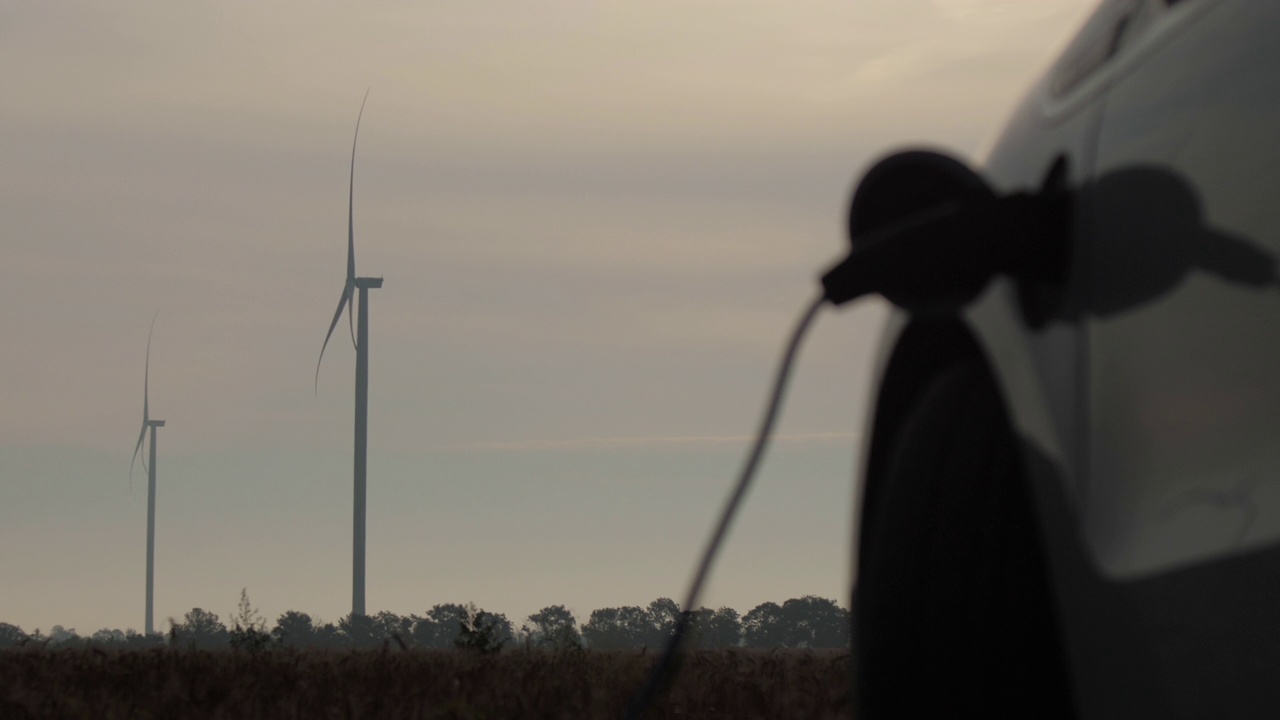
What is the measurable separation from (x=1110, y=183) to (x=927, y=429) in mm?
573

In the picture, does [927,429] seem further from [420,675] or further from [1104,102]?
[420,675]

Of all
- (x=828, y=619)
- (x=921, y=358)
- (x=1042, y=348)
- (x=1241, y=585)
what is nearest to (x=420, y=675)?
(x=921, y=358)

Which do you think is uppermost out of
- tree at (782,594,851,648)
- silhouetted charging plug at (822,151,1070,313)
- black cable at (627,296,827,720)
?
silhouetted charging plug at (822,151,1070,313)

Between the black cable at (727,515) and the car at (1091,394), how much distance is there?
0.33ft

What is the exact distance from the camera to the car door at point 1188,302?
171 centimetres

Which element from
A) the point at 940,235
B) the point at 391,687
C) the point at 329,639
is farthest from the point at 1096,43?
the point at 329,639

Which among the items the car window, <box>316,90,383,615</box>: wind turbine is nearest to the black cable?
the car window

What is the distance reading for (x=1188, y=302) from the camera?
1.83 m

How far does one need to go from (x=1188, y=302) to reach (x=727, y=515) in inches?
30.0

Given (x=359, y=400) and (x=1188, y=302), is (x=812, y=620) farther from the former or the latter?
(x=1188, y=302)

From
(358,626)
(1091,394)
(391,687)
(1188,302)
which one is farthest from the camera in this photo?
(358,626)

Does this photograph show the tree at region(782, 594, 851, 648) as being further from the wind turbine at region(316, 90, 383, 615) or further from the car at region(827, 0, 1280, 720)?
the car at region(827, 0, 1280, 720)

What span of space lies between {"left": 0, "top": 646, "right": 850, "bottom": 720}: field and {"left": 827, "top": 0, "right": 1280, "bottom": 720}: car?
233 cm

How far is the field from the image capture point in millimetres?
4992
